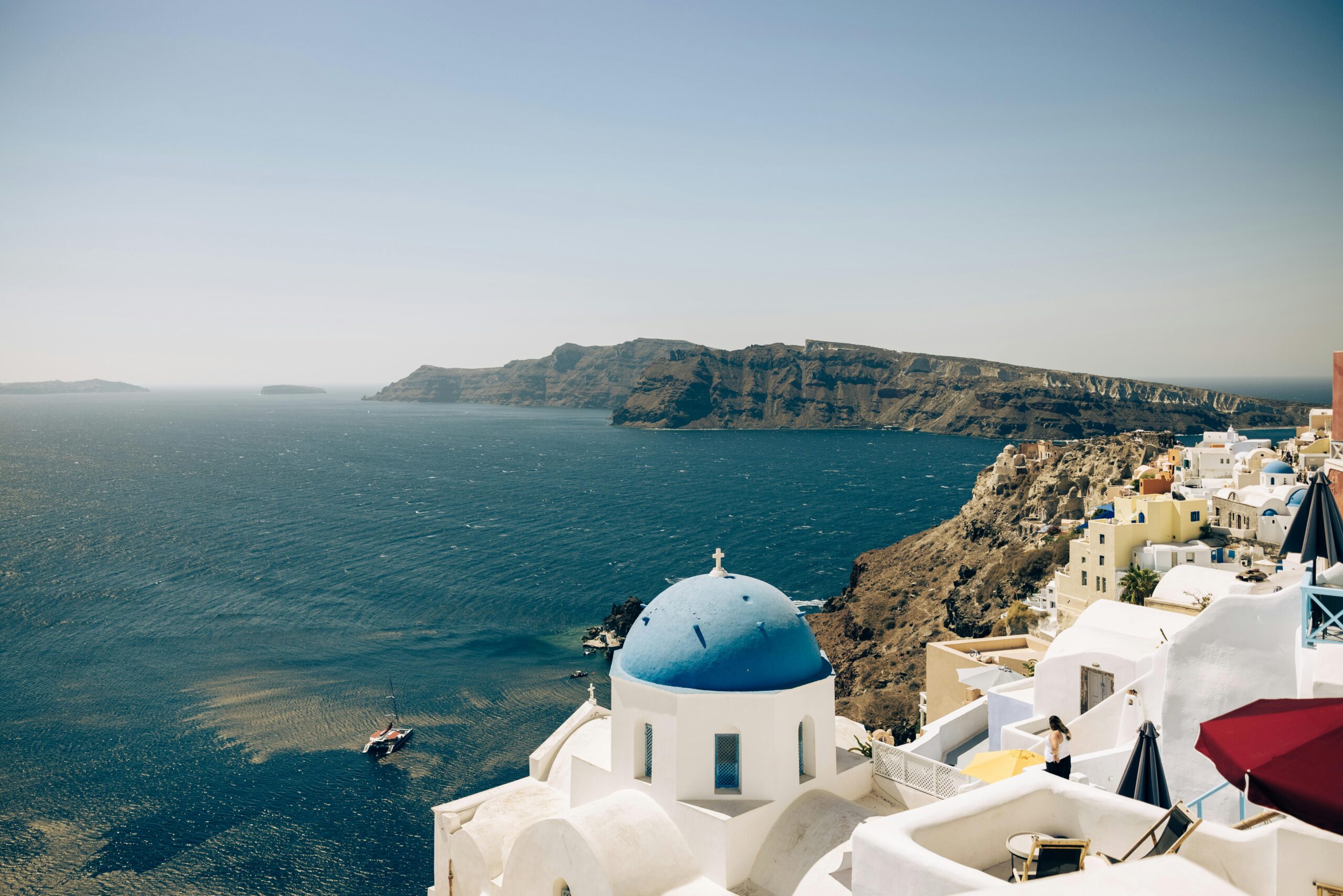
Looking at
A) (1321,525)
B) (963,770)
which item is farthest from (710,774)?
(1321,525)

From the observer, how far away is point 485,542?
9631cm

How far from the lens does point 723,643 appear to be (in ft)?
49.9

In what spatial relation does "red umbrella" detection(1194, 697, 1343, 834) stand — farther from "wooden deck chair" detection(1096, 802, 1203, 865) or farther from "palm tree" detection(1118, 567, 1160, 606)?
"palm tree" detection(1118, 567, 1160, 606)

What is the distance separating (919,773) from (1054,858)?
805cm

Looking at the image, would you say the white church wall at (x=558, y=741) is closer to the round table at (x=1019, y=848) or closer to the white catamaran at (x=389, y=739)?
the round table at (x=1019, y=848)

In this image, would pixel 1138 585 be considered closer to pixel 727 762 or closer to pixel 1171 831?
pixel 727 762

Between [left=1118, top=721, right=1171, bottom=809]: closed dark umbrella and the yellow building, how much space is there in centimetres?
3199

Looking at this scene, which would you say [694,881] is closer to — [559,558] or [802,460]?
[559,558]

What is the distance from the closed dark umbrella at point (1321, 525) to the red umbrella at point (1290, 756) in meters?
6.75

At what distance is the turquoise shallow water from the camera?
3803 cm

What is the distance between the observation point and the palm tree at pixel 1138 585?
1459 inches

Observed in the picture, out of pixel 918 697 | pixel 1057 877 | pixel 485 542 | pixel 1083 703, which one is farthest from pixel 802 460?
pixel 1057 877

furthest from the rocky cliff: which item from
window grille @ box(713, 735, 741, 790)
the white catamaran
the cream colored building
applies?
the white catamaran

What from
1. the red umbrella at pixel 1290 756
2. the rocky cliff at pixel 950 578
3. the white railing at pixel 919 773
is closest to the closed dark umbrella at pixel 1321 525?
the red umbrella at pixel 1290 756
